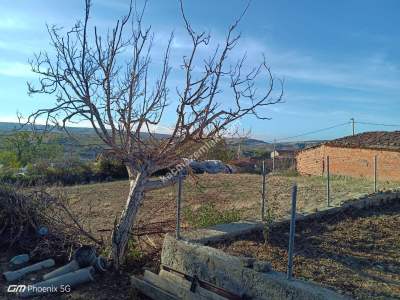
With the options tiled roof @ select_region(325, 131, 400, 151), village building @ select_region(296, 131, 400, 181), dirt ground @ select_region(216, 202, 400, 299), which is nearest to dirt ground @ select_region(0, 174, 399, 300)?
dirt ground @ select_region(216, 202, 400, 299)

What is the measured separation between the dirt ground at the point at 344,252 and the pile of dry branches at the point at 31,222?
2.59 m

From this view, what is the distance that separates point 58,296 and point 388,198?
6668mm

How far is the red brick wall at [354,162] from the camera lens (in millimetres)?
22094

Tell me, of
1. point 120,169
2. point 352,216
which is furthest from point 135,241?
point 120,169

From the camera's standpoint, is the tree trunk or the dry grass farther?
Answer: the dry grass

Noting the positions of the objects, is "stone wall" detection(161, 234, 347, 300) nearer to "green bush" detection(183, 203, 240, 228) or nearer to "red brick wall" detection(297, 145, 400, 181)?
"green bush" detection(183, 203, 240, 228)

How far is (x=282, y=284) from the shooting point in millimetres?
3525

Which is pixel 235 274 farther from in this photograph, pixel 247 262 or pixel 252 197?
pixel 252 197

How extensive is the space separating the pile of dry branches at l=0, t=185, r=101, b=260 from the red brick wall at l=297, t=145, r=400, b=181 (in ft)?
48.2

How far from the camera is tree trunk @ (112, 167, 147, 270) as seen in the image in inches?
213

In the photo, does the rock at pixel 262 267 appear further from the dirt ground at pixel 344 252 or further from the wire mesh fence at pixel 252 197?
the wire mesh fence at pixel 252 197

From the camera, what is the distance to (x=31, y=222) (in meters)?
6.63

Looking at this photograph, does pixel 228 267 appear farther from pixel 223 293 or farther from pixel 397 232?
pixel 397 232

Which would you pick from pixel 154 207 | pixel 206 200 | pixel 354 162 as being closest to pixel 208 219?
pixel 206 200
